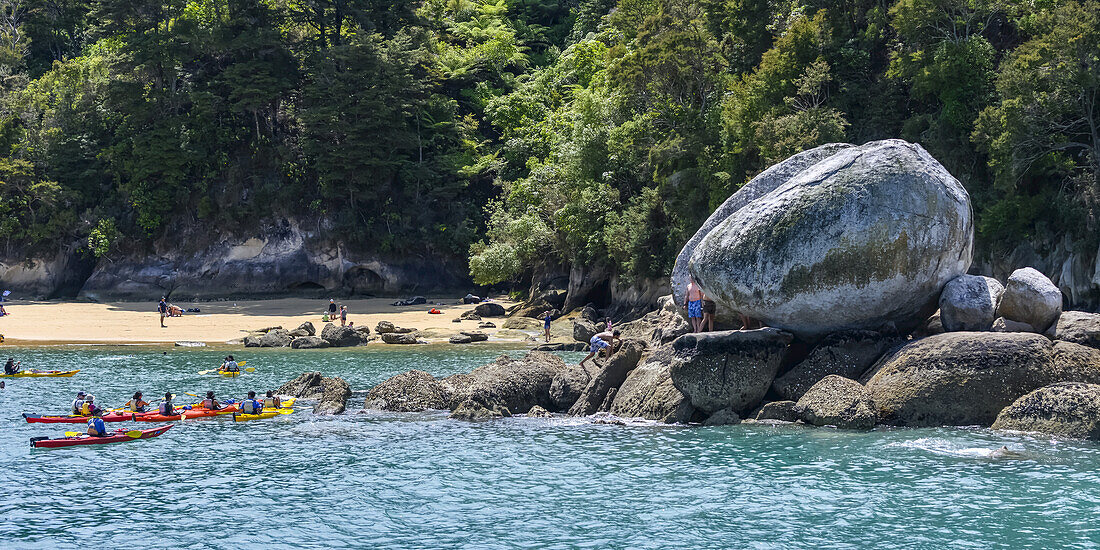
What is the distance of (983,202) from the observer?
35.3 metres

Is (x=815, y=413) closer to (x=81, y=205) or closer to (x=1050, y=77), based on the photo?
(x=1050, y=77)

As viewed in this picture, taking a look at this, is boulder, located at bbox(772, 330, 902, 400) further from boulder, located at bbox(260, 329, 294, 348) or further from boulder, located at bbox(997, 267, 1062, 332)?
boulder, located at bbox(260, 329, 294, 348)

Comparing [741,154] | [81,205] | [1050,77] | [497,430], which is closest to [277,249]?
[81,205]

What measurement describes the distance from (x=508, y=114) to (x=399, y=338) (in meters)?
26.2

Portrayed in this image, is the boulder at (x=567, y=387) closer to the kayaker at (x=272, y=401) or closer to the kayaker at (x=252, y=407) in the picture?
the kayaker at (x=272, y=401)

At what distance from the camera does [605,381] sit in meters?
25.6

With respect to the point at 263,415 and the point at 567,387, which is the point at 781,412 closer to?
the point at 567,387

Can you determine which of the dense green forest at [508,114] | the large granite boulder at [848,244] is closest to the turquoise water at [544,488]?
the large granite boulder at [848,244]

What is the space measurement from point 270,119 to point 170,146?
283 inches

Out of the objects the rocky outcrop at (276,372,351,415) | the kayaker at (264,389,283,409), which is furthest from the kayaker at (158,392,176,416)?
the rocky outcrop at (276,372,351,415)

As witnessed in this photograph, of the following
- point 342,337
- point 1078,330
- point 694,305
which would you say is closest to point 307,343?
point 342,337

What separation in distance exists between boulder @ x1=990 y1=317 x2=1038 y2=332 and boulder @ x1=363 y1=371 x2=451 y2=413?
1482 cm

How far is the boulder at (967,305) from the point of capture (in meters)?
22.8

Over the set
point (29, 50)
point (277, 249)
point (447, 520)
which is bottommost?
point (447, 520)
